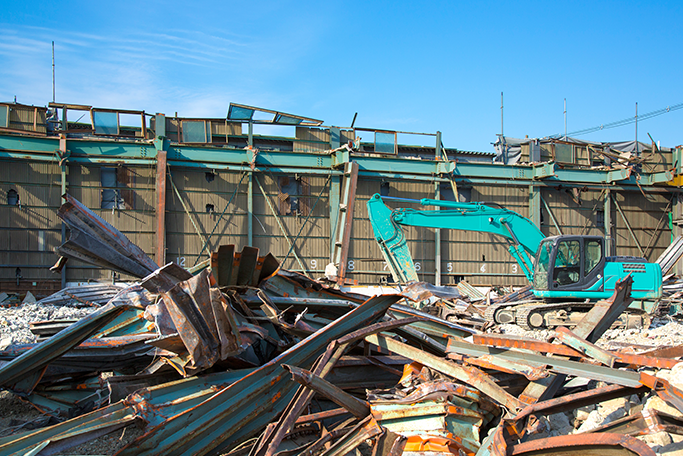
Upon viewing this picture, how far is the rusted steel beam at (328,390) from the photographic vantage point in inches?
128

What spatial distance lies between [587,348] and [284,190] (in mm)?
14227

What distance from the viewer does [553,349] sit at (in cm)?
425

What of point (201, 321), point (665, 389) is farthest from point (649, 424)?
point (201, 321)

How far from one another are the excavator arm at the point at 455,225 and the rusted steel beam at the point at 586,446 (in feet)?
35.4

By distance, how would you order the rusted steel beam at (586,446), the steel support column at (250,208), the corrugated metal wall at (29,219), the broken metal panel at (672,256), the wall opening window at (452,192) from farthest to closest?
the wall opening window at (452,192) → the steel support column at (250,208) → the broken metal panel at (672,256) → the corrugated metal wall at (29,219) → the rusted steel beam at (586,446)

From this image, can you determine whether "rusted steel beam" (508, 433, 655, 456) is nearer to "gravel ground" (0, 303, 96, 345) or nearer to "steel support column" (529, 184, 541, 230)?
"gravel ground" (0, 303, 96, 345)

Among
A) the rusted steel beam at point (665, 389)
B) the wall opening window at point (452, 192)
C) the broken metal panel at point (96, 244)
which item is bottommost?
the rusted steel beam at point (665, 389)

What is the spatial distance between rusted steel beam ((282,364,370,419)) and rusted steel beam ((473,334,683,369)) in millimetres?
1442

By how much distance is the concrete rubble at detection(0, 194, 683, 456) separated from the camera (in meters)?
3.40

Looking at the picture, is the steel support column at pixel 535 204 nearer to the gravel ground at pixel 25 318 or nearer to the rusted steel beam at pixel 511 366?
the gravel ground at pixel 25 318

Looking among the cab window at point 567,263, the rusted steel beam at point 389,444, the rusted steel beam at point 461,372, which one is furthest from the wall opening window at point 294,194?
the rusted steel beam at point 389,444

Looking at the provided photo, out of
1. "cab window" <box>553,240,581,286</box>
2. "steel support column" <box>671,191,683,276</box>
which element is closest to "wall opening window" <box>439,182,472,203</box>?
"cab window" <box>553,240,581,286</box>

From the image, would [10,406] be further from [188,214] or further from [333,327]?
[188,214]

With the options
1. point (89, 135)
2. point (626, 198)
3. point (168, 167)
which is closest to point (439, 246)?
point (626, 198)
